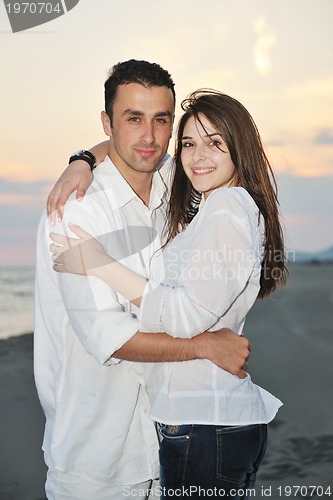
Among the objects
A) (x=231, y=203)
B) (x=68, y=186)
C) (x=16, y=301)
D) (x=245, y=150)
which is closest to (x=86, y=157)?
(x=68, y=186)

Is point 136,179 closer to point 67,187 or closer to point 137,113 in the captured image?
point 137,113

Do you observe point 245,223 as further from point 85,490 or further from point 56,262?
point 85,490

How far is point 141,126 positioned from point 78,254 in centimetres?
75

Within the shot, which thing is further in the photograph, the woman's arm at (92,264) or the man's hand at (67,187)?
the man's hand at (67,187)

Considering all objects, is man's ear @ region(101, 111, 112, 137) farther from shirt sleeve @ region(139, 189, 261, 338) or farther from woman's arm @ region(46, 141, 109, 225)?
shirt sleeve @ region(139, 189, 261, 338)

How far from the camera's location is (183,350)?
6.77 feet

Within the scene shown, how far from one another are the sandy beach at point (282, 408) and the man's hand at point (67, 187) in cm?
251

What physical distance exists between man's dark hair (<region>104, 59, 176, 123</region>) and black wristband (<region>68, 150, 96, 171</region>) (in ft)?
0.86

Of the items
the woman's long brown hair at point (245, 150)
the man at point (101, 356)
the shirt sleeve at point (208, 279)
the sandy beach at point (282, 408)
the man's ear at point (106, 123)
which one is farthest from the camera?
the sandy beach at point (282, 408)

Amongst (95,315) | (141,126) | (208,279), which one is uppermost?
(141,126)

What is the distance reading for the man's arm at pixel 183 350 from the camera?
206 cm

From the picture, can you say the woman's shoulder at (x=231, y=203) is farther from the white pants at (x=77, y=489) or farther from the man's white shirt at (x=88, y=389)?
the white pants at (x=77, y=489)

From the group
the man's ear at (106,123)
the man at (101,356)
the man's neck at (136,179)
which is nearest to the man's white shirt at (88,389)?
the man at (101,356)

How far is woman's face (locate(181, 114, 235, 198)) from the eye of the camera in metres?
2.29
